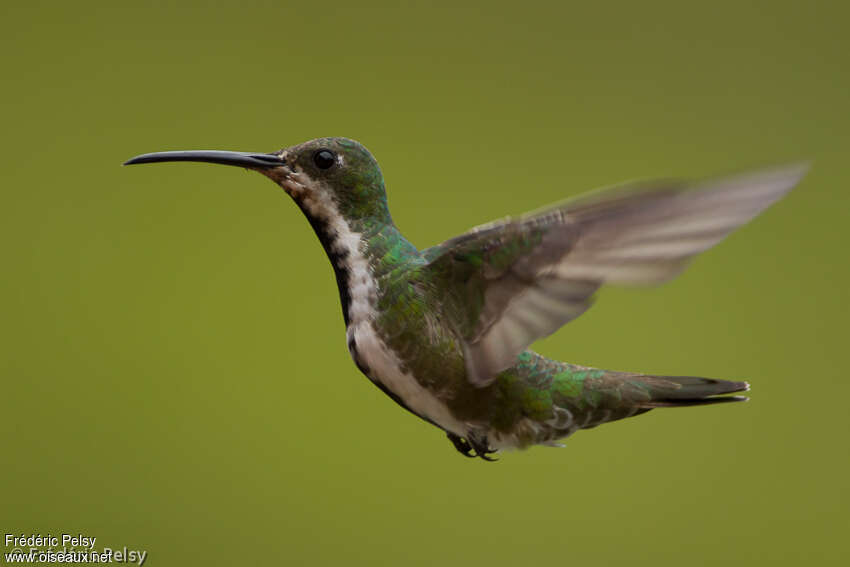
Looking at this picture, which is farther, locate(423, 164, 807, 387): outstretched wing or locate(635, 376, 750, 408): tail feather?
locate(635, 376, 750, 408): tail feather

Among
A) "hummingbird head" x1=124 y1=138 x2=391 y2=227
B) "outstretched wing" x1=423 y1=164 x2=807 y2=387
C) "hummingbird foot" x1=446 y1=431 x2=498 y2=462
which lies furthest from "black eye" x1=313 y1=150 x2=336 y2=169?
"hummingbird foot" x1=446 y1=431 x2=498 y2=462

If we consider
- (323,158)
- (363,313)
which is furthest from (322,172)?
(363,313)

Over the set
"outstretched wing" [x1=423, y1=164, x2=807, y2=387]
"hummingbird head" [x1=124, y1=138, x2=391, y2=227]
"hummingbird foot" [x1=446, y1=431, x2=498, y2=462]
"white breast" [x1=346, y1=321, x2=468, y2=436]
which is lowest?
"hummingbird foot" [x1=446, y1=431, x2=498, y2=462]

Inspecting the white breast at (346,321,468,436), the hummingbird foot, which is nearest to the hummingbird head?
the white breast at (346,321,468,436)

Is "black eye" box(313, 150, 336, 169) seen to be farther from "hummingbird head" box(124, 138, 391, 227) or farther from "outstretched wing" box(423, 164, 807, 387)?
"outstretched wing" box(423, 164, 807, 387)

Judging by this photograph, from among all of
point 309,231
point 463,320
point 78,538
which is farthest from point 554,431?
point 309,231

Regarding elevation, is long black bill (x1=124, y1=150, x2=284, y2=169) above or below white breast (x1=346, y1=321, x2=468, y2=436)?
above

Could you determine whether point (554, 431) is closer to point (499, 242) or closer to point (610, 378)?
point (610, 378)

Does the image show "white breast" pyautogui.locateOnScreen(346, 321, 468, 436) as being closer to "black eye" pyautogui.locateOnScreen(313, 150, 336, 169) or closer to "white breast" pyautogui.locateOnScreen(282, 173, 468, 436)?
"white breast" pyautogui.locateOnScreen(282, 173, 468, 436)
